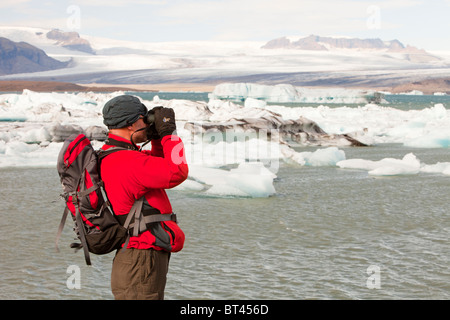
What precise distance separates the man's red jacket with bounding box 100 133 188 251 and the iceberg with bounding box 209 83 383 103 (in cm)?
6786

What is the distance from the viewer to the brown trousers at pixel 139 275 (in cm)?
269

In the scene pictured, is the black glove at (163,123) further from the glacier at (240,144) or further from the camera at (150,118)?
the glacier at (240,144)

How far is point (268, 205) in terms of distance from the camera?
881 cm

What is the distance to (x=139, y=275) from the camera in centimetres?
269

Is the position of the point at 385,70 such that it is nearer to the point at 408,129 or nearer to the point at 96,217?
the point at 408,129

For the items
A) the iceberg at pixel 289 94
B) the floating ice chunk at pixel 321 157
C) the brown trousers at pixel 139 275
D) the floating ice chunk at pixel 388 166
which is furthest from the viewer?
the iceberg at pixel 289 94

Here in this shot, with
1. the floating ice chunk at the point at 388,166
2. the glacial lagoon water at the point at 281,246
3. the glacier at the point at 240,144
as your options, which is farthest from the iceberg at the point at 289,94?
the glacial lagoon water at the point at 281,246

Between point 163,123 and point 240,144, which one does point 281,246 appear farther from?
point 240,144

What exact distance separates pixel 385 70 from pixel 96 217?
7114 inches

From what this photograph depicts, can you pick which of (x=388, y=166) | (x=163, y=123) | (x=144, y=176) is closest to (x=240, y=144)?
(x=388, y=166)

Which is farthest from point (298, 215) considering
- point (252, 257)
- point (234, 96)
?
point (234, 96)

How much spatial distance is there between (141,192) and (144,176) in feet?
0.40

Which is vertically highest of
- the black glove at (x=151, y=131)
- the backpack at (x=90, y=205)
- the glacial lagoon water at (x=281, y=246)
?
the black glove at (x=151, y=131)

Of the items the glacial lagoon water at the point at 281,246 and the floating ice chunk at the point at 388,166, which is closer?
the glacial lagoon water at the point at 281,246
